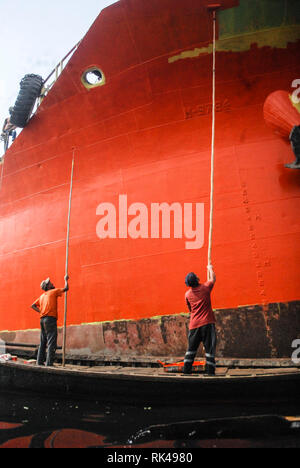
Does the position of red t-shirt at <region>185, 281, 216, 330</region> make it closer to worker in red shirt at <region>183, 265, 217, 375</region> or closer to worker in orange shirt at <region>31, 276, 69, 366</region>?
worker in red shirt at <region>183, 265, 217, 375</region>

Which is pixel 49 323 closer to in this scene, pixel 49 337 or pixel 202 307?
pixel 49 337

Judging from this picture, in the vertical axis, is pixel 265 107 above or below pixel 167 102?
below

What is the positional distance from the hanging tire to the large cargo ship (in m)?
0.82

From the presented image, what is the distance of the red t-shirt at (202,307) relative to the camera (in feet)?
13.0

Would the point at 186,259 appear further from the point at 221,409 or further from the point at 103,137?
the point at 103,137

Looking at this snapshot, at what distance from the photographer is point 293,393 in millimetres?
3256

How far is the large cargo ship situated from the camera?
14.9 ft

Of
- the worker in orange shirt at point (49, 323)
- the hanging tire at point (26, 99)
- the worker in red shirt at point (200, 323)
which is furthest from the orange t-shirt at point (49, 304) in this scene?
the hanging tire at point (26, 99)

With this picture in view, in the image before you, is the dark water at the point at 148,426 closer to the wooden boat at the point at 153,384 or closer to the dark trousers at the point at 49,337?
the wooden boat at the point at 153,384

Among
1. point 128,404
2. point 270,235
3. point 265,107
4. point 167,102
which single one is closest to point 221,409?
point 128,404

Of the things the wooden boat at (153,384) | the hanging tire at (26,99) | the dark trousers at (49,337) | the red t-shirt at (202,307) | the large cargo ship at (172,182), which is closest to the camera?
the wooden boat at (153,384)

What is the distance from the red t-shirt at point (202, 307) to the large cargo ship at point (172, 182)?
2.06ft
